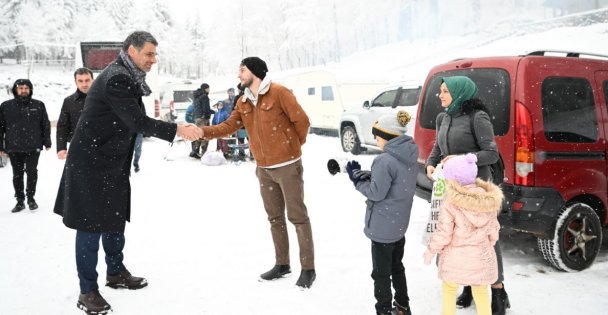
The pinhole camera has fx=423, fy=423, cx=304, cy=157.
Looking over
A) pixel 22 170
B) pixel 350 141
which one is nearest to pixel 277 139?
pixel 22 170

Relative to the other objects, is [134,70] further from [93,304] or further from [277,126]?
[93,304]

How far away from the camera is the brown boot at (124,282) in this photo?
3914 millimetres

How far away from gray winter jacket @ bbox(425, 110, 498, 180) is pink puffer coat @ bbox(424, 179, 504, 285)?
1.92 feet

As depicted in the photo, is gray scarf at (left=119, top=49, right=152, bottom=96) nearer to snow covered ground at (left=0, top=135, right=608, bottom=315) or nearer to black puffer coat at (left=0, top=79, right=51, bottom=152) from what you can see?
snow covered ground at (left=0, top=135, right=608, bottom=315)

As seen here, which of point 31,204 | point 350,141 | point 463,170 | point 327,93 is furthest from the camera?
point 327,93

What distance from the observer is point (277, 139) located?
3779mm

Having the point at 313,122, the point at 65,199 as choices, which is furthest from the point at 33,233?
the point at 313,122

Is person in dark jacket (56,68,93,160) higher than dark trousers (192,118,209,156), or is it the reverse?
person in dark jacket (56,68,93,160)

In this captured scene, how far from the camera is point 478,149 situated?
3.38 m

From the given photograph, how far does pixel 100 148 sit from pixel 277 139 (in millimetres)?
1446

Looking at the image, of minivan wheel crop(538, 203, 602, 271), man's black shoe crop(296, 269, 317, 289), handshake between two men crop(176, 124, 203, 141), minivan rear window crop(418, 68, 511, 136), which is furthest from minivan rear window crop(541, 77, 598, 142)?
handshake between two men crop(176, 124, 203, 141)

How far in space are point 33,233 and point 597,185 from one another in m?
6.58

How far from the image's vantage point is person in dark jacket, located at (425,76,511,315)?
324 centimetres

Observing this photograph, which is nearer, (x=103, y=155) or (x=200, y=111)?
(x=103, y=155)
